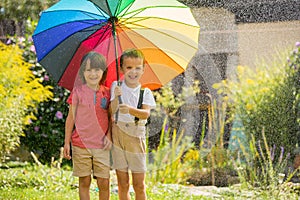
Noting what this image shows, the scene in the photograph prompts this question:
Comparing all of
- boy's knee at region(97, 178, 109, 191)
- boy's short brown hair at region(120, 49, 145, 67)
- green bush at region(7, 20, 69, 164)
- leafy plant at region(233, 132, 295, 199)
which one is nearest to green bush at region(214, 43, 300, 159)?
leafy plant at region(233, 132, 295, 199)

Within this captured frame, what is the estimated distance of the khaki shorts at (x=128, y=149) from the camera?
154 inches

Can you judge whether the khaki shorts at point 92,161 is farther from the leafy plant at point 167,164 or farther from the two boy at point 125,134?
the leafy plant at point 167,164

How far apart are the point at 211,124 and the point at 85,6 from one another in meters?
2.98

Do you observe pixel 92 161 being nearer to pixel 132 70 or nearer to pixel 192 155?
pixel 132 70

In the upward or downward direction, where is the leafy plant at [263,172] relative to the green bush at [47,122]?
downward

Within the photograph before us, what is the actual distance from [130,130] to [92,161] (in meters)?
0.30

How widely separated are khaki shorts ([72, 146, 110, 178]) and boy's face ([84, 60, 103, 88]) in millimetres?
404

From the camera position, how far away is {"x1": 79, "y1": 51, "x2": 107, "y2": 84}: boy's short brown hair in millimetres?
4000

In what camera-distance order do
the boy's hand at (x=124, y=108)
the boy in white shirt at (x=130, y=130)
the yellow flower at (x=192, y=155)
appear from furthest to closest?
the yellow flower at (x=192, y=155)
the boy in white shirt at (x=130, y=130)
the boy's hand at (x=124, y=108)

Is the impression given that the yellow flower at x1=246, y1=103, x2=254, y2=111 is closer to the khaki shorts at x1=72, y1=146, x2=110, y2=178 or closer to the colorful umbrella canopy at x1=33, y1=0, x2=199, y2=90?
the colorful umbrella canopy at x1=33, y1=0, x2=199, y2=90

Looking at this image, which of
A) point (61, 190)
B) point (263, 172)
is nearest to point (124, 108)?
point (61, 190)

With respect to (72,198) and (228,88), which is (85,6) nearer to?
(72,198)

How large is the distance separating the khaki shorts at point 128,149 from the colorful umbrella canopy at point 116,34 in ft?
1.46

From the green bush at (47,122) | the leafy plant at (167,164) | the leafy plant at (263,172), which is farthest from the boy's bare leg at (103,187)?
the green bush at (47,122)
